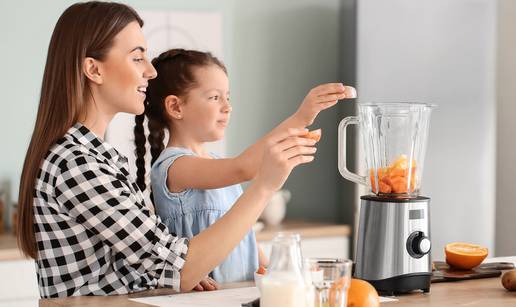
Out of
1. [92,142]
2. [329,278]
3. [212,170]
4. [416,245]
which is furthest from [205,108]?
[329,278]

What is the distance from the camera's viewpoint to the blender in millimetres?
1984

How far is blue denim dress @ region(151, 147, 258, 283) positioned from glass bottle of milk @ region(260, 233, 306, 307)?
2.57ft

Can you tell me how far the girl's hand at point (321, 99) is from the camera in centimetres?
206

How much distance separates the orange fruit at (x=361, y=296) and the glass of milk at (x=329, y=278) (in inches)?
4.5

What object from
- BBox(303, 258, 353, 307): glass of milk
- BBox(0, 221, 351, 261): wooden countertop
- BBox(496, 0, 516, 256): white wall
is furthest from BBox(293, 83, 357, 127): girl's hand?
BBox(496, 0, 516, 256): white wall

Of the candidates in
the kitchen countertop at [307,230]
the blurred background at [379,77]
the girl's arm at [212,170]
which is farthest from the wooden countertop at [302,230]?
the girl's arm at [212,170]

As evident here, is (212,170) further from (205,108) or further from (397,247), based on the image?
(397,247)

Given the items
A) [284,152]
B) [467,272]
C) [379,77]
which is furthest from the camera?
[379,77]

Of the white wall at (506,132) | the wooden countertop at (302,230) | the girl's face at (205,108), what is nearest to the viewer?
the girl's face at (205,108)

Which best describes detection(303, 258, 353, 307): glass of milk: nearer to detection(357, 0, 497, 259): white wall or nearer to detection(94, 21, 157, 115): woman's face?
detection(94, 21, 157, 115): woman's face

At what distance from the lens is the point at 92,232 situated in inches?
76.3

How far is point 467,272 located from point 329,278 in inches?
31.2

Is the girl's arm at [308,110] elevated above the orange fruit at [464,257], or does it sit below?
above

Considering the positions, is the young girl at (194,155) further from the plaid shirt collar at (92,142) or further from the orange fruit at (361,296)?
the orange fruit at (361,296)
